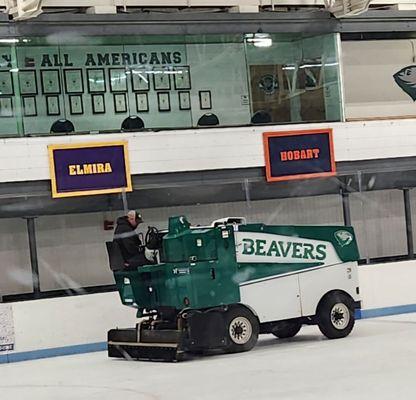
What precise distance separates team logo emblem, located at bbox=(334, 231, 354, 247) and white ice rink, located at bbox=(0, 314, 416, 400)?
46.0 inches

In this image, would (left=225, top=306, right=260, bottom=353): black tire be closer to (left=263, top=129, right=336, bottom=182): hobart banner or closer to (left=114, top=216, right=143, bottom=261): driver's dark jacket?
(left=114, top=216, right=143, bottom=261): driver's dark jacket

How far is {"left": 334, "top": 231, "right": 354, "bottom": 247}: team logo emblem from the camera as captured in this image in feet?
43.6

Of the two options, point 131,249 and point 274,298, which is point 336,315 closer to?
point 274,298

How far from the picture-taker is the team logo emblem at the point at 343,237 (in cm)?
1330

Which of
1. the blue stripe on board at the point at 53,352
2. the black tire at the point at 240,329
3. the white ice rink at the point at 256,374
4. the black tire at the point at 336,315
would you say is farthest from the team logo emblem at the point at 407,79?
the black tire at the point at 240,329

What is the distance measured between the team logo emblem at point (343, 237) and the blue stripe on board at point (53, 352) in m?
A: 3.61

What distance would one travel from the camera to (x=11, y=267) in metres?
15.7

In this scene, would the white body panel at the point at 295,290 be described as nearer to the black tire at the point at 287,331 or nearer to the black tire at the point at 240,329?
the black tire at the point at 240,329

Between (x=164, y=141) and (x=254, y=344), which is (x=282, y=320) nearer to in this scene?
(x=254, y=344)

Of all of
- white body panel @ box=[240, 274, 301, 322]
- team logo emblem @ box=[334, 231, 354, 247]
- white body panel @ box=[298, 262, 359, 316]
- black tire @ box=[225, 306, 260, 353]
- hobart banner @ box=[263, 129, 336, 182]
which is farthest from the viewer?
hobart banner @ box=[263, 129, 336, 182]

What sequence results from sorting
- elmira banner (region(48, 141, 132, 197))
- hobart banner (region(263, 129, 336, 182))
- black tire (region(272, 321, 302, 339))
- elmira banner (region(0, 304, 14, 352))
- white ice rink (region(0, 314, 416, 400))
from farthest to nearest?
hobart banner (region(263, 129, 336, 182)) < elmira banner (region(48, 141, 132, 197)) < elmira banner (region(0, 304, 14, 352)) < black tire (region(272, 321, 302, 339)) < white ice rink (region(0, 314, 416, 400))

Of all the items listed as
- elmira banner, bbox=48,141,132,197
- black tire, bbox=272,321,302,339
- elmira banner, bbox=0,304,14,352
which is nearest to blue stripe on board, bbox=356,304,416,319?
black tire, bbox=272,321,302,339

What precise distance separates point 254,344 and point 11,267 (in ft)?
15.3

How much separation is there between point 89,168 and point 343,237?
380 cm
